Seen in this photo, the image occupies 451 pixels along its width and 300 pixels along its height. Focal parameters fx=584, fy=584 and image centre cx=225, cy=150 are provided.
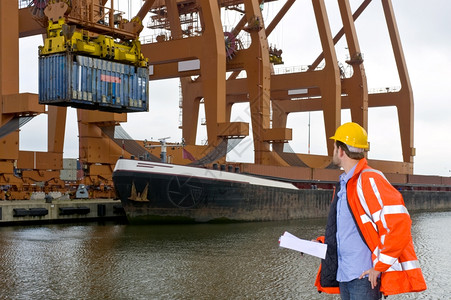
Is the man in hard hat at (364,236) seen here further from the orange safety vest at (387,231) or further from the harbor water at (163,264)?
the harbor water at (163,264)

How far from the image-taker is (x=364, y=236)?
3.08 metres

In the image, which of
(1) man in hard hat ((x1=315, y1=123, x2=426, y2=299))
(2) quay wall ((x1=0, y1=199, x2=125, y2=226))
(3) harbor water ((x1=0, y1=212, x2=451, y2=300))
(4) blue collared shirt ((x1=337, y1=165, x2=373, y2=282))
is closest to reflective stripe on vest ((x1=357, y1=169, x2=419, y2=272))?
(1) man in hard hat ((x1=315, y1=123, x2=426, y2=299))

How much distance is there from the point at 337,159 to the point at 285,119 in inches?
1571

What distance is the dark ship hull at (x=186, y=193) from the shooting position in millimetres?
17516

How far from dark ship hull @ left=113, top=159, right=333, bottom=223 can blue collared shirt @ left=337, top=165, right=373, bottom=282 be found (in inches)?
568

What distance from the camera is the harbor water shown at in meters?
7.89

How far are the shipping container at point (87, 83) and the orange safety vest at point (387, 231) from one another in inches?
661

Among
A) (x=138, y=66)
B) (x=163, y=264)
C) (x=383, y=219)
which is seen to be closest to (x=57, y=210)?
(x=138, y=66)

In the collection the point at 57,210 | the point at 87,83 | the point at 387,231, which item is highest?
the point at 87,83

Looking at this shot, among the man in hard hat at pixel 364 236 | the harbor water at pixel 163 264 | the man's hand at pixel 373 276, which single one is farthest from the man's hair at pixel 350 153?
the harbor water at pixel 163 264

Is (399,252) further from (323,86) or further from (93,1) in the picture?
(323,86)

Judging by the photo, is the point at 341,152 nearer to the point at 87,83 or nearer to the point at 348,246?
the point at 348,246

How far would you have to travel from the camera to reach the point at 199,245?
523 inches

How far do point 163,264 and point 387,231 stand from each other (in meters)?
7.74
